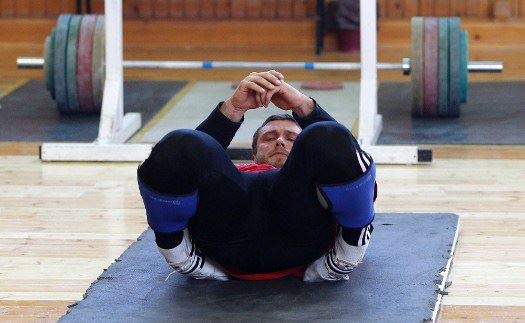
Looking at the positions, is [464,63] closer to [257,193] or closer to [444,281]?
[444,281]

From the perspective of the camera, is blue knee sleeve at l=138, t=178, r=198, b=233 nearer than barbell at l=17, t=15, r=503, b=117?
Yes

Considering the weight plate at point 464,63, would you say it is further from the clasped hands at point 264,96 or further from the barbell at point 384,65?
the clasped hands at point 264,96

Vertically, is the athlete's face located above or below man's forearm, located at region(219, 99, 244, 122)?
below

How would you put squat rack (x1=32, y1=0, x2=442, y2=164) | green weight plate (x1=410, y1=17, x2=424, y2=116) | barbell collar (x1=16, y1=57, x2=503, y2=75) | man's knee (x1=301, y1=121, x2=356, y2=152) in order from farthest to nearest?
green weight plate (x1=410, y1=17, x2=424, y2=116) → barbell collar (x1=16, y1=57, x2=503, y2=75) → squat rack (x1=32, y1=0, x2=442, y2=164) → man's knee (x1=301, y1=121, x2=356, y2=152)

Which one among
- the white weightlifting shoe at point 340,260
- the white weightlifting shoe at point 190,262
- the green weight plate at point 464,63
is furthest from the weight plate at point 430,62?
the white weightlifting shoe at point 190,262

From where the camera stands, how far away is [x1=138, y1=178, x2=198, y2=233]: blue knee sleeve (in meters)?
2.62

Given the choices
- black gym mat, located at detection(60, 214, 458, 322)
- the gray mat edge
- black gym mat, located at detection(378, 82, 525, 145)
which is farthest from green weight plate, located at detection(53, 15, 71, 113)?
the gray mat edge

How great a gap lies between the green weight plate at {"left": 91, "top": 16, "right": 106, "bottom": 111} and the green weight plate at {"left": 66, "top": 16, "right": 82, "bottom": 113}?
83 mm

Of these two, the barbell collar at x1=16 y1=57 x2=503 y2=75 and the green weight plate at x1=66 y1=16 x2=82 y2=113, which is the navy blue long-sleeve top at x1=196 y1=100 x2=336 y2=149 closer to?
the barbell collar at x1=16 y1=57 x2=503 y2=75

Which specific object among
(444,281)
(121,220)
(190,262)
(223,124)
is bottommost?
(121,220)

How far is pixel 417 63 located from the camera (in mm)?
5070

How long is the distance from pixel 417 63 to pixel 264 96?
238cm

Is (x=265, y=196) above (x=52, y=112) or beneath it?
above

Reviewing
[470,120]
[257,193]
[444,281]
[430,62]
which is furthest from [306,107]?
[470,120]
